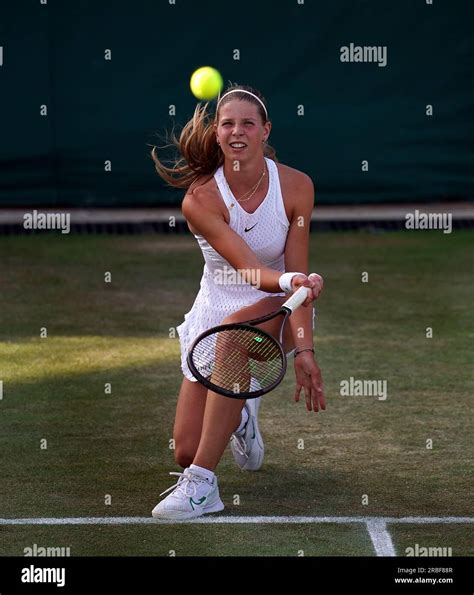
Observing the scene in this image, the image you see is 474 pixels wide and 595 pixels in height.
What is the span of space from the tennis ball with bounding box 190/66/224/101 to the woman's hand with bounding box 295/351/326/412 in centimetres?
723

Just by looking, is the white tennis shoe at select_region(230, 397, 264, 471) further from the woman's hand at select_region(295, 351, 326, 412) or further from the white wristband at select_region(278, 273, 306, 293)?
the white wristband at select_region(278, 273, 306, 293)

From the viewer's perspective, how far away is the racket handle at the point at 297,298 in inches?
154

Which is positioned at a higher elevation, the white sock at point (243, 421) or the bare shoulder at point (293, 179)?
the bare shoulder at point (293, 179)

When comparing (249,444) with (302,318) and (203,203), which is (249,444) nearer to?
(302,318)

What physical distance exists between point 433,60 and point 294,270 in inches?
282

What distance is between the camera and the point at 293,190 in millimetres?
4434

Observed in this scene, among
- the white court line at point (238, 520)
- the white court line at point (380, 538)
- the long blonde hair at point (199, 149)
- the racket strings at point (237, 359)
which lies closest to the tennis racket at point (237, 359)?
the racket strings at point (237, 359)

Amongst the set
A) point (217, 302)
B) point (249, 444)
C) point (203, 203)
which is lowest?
point (249, 444)

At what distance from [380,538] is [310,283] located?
2.48 feet

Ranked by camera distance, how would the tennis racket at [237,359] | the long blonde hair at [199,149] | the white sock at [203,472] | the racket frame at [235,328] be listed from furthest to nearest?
the long blonde hair at [199,149]
the white sock at [203,472]
the tennis racket at [237,359]
the racket frame at [235,328]

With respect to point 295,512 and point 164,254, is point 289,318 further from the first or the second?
point 164,254

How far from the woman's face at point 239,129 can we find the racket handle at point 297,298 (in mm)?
588

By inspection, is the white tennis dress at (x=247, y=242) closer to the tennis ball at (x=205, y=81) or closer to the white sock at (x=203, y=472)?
the white sock at (x=203, y=472)

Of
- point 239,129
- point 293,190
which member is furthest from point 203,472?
point 239,129
